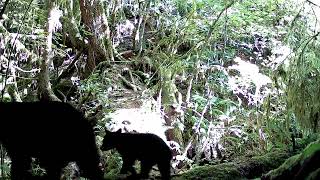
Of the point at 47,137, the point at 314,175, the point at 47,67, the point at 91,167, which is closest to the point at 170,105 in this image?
the point at 47,67

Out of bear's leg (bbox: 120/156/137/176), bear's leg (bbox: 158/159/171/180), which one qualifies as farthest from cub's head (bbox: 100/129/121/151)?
bear's leg (bbox: 158/159/171/180)

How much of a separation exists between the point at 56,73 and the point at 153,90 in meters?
2.44

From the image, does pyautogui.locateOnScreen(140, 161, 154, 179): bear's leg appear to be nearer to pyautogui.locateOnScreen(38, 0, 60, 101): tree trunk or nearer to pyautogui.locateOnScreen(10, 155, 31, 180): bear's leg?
pyautogui.locateOnScreen(10, 155, 31, 180): bear's leg

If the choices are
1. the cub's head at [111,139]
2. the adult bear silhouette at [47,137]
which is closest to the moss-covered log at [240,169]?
the cub's head at [111,139]

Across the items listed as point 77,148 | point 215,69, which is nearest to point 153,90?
point 215,69

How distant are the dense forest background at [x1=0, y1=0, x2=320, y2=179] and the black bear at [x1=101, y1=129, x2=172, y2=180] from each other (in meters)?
1.82

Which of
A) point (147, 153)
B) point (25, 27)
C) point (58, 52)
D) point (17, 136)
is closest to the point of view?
point (17, 136)

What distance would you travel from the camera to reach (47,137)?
4176mm

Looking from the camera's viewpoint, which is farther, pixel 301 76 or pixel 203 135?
pixel 203 135

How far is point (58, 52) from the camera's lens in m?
9.10

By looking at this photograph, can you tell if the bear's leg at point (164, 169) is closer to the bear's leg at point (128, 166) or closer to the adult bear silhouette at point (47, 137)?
the bear's leg at point (128, 166)

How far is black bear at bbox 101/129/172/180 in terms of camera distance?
15.5ft

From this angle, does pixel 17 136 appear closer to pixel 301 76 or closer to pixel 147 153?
pixel 147 153

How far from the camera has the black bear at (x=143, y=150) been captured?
4723 millimetres
